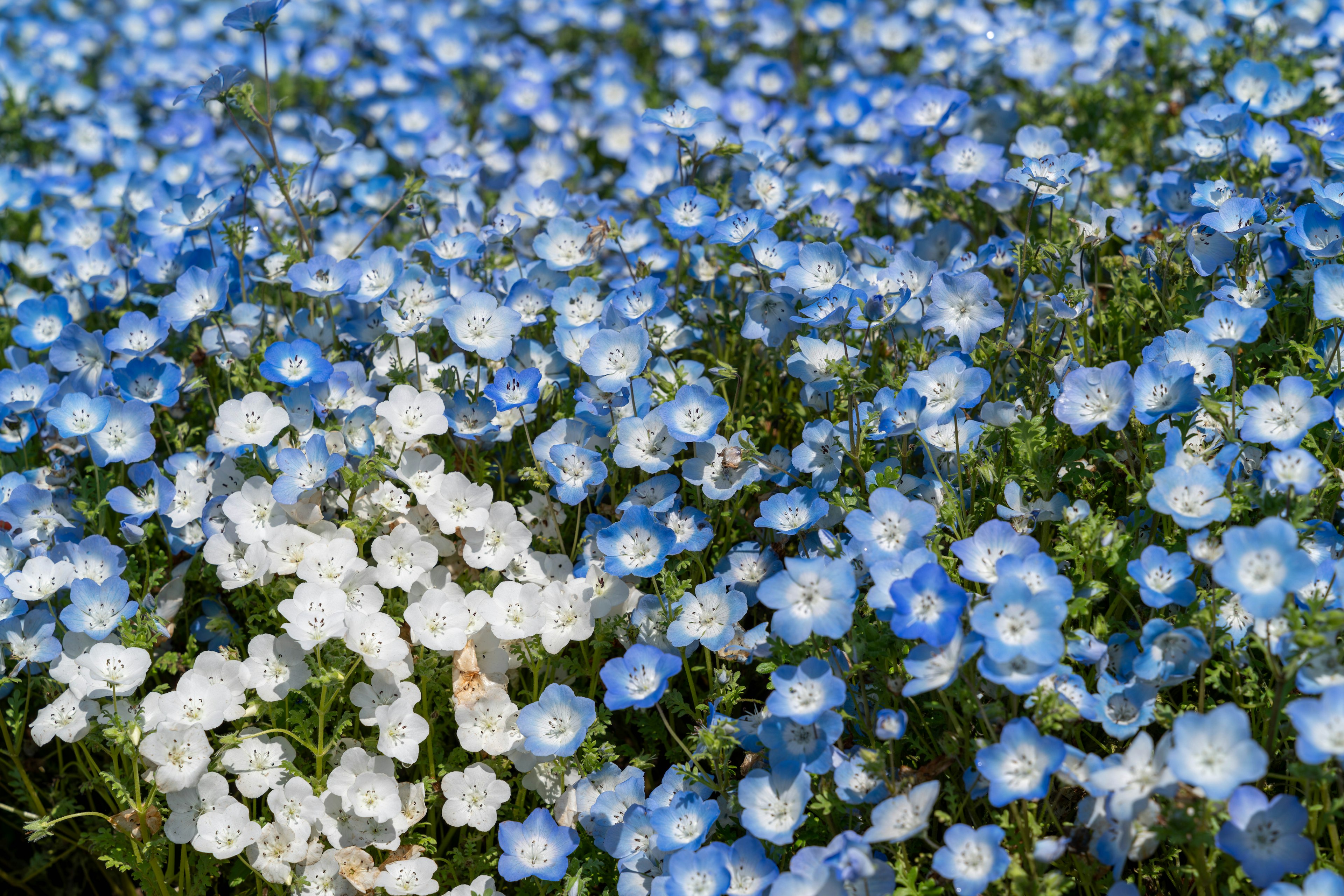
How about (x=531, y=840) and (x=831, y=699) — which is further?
(x=531, y=840)

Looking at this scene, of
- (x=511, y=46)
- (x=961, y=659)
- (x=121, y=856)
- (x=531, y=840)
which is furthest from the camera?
(x=511, y=46)

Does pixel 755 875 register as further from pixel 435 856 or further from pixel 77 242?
pixel 77 242

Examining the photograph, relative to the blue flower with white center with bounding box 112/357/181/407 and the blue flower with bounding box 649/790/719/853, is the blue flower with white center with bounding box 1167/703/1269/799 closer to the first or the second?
the blue flower with bounding box 649/790/719/853

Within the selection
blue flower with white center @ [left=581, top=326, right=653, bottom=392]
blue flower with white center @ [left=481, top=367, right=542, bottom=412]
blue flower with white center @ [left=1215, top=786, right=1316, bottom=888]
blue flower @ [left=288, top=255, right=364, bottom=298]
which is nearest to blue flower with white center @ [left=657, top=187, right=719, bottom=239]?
blue flower with white center @ [left=581, top=326, right=653, bottom=392]

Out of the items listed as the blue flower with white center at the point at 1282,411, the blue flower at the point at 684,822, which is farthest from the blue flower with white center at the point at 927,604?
the blue flower with white center at the point at 1282,411

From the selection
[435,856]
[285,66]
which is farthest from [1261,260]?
[285,66]

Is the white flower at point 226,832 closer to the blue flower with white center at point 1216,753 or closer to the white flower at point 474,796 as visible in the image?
the white flower at point 474,796

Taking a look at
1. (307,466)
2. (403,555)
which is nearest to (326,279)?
(307,466)
